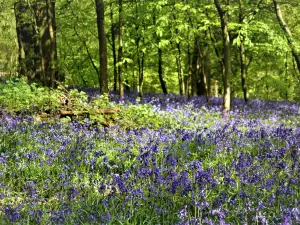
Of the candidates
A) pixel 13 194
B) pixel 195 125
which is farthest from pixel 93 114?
pixel 13 194

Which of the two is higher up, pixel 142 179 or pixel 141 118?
pixel 141 118

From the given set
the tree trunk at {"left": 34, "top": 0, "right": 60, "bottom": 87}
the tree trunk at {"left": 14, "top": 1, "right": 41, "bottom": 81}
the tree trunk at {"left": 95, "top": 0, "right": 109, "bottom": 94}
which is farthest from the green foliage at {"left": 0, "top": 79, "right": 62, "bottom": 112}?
the tree trunk at {"left": 14, "top": 1, "right": 41, "bottom": 81}

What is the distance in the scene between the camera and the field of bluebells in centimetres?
388

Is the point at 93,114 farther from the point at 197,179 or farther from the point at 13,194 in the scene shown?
the point at 197,179

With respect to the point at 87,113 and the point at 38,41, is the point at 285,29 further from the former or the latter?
the point at 38,41

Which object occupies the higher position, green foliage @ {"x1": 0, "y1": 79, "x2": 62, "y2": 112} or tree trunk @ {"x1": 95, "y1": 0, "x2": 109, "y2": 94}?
tree trunk @ {"x1": 95, "y1": 0, "x2": 109, "y2": 94}

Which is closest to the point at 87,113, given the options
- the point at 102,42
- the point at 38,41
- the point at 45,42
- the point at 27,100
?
the point at 27,100

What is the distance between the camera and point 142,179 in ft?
15.5

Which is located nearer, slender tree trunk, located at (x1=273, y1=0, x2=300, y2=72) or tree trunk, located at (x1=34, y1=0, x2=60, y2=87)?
slender tree trunk, located at (x1=273, y1=0, x2=300, y2=72)

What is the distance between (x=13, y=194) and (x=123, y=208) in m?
1.71

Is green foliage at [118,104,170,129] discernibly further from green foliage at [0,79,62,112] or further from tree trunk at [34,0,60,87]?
tree trunk at [34,0,60,87]

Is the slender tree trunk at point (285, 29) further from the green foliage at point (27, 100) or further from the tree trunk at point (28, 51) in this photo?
the tree trunk at point (28, 51)

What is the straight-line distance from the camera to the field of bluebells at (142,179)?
12.7ft

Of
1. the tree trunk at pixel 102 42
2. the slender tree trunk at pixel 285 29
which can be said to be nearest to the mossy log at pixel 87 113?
the tree trunk at pixel 102 42
